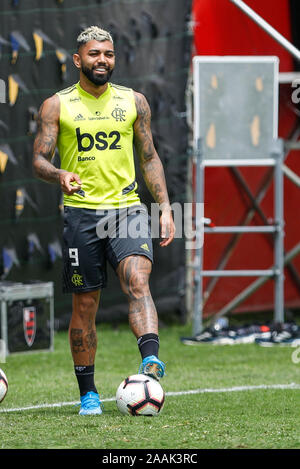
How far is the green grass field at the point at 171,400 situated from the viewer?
15.8 feet

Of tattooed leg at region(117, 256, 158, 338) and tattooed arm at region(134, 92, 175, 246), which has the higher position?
tattooed arm at region(134, 92, 175, 246)

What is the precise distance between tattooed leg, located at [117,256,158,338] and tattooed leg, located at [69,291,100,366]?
32 cm

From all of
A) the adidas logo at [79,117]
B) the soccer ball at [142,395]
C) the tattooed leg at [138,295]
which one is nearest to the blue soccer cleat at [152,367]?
the soccer ball at [142,395]

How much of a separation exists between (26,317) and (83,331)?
3146 millimetres

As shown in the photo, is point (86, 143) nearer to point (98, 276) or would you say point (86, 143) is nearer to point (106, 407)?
point (98, 276)

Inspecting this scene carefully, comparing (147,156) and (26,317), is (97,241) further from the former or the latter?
(26,317)

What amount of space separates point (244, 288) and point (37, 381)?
14.5ft

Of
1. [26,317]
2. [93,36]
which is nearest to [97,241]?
[93,36]

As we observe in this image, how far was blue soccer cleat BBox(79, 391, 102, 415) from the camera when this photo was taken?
5789 millimetres

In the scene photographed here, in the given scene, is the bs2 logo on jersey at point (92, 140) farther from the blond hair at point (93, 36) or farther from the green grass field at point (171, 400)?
the green grass field at point (171, 400)

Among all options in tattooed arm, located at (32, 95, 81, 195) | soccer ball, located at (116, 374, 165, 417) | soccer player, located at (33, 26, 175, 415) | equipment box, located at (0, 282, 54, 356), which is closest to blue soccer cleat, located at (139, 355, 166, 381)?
soccer ball, located at (116, 374, 165, 417)

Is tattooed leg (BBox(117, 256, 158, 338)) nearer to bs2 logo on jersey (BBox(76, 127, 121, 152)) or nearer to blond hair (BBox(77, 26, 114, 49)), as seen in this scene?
bs2 logo on jersey (BBox(76, 127, 121, 152))

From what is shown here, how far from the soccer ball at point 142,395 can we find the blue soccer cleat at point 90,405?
347 millimetres
